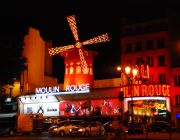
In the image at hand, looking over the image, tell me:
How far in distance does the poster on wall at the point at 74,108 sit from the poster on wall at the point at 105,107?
1.20 m

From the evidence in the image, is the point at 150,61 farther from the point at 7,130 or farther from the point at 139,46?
the point at 7,130

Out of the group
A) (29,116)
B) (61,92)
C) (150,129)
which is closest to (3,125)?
(29,116)

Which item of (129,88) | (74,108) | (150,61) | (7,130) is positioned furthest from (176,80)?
(7,130)

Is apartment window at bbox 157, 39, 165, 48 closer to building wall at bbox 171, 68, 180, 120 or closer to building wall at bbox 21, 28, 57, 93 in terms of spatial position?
building wall at bbox 171, 68, 180, 120

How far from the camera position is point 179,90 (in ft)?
161

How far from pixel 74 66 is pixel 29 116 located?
12.6 meters

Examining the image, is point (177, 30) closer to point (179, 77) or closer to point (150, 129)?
point (179, 77)

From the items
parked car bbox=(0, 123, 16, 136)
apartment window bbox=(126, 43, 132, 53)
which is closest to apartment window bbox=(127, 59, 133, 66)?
apartment window bbox=(126, 43, 132, 53)

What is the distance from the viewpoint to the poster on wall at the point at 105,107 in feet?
169

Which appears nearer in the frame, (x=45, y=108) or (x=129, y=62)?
(x=129, y=62)

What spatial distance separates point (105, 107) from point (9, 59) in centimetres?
1660

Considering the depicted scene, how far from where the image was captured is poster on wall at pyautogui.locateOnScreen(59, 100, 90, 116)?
54.2 m

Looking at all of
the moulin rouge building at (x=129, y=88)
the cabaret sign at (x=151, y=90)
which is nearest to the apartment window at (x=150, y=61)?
the moulin rouge building at (x=129, y=88)

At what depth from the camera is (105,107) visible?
2063 inches
